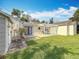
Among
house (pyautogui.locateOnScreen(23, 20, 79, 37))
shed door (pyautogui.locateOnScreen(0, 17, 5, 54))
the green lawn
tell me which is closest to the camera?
the green lawn

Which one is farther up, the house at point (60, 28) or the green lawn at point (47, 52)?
the house at point (60, 28)

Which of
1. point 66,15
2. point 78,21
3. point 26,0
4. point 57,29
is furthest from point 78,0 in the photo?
point 66,15

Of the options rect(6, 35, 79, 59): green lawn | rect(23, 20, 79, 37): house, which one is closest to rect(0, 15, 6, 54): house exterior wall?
rect(6, 35, 79, 59): green lawn

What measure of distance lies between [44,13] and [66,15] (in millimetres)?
10354

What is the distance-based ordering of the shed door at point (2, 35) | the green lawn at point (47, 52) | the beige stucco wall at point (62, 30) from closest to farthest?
the green lawn at point (47, 52), the shed door at point (2, 35), the beige stucco wall at point (62, 30)

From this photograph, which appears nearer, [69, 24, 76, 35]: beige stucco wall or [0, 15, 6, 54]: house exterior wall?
[0, 15, 6, 54]: house exterior wall

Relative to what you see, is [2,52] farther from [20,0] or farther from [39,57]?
[20,0]

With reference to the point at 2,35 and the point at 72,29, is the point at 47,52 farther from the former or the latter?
the point at 72,29

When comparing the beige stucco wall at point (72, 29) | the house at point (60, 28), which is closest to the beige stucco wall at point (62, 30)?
the house at point (60, 28)

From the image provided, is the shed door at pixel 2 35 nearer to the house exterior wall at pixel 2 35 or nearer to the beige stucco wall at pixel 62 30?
the house exterior wall at pixel 2 35

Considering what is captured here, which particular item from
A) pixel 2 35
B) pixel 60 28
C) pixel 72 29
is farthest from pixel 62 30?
pixel 2 35

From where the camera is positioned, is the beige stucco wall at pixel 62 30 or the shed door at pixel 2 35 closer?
the shed door at pixel 2 35

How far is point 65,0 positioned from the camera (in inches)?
1473

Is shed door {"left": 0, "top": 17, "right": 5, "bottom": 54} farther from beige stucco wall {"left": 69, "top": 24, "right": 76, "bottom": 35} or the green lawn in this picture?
beige stucco wall {"left": 69, "top": 24, "right": 76, "bottom": 35}
